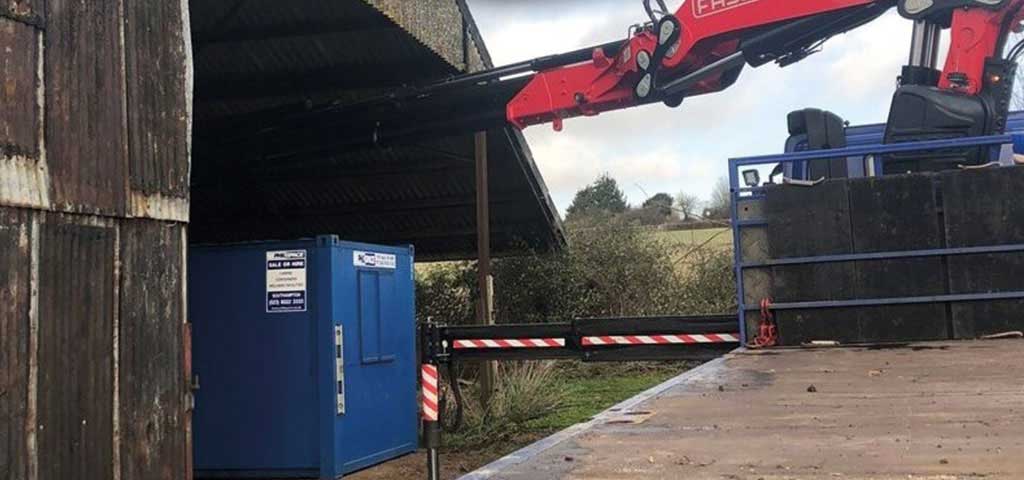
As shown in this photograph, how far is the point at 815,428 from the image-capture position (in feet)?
12.6

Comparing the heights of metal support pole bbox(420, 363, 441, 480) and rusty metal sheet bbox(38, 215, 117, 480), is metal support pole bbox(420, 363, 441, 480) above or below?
below

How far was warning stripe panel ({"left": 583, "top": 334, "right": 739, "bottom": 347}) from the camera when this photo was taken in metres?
8.12

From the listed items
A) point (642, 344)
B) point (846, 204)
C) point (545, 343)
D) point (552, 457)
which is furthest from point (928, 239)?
point (552, 457)

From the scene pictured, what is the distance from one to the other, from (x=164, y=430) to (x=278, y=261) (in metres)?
3.24

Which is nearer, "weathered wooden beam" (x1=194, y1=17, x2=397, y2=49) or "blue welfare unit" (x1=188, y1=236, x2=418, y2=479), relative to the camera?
"blue welfare unit" (x1=188, y1=236, x2=418, y2=479)

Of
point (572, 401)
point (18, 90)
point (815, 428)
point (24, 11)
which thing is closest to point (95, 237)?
point (18, 90)

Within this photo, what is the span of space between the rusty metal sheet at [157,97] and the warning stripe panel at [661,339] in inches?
159

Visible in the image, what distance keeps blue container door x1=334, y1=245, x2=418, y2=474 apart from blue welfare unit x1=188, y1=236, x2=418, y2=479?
20 mm

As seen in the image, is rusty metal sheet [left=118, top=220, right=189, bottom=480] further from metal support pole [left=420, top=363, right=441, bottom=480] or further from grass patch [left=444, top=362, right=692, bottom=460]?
grass patch [left=444, top=362, right=692, bottom=460]

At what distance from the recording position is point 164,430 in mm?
6090

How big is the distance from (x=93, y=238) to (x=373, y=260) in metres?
4.43

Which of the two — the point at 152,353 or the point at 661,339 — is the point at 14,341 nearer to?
the point at 152,353

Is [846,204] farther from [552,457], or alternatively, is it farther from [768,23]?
[552,457]

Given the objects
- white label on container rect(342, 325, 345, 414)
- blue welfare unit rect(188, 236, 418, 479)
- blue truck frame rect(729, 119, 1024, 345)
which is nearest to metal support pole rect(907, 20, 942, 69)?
blue truck frame rect(729, 119, 1024, 345)
